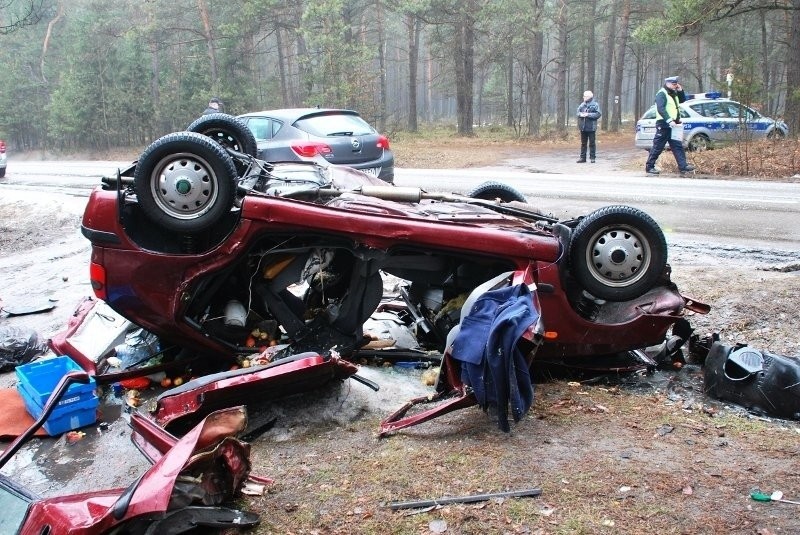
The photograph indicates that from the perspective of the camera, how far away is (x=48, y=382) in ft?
14.6

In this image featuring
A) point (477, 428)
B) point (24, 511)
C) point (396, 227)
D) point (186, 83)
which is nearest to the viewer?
point (24, 511)

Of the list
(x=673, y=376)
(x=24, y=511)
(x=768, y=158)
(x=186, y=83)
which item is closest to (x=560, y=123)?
(x=768, y=158)

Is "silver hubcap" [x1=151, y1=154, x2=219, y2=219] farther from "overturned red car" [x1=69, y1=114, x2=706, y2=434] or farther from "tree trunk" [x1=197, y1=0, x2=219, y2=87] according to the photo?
"tree trunk" [x1=197, y1=0, x2=219, y2=87]

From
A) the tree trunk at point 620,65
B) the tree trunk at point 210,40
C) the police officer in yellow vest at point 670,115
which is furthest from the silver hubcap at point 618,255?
the tree trunk at point 210,40

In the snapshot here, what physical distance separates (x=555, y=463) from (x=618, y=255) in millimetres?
1488

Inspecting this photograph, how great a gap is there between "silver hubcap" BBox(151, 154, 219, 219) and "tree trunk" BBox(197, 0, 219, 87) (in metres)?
30.3

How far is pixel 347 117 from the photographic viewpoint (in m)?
11.1

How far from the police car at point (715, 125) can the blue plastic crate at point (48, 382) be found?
1513 cm

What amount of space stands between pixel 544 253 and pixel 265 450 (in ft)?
6.37

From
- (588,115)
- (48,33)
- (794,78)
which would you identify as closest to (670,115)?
(588,115)

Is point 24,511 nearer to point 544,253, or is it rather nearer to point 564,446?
point 564,446

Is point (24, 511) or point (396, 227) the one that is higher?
point (396, 227)

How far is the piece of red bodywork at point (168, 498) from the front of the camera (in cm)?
229

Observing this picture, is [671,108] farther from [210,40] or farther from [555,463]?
[210,40]
